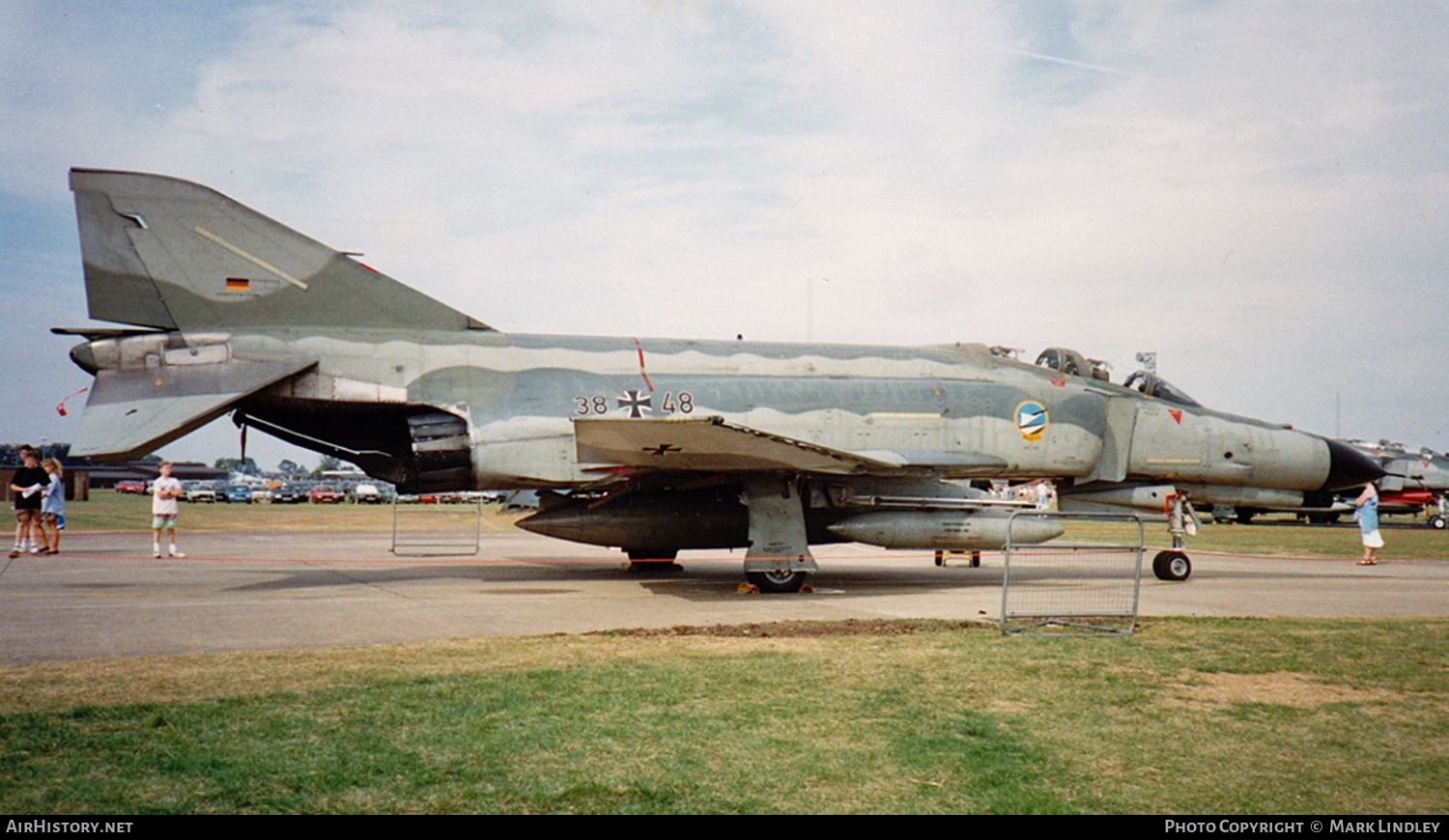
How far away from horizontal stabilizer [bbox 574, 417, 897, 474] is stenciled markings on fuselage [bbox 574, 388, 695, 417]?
50.1 inches

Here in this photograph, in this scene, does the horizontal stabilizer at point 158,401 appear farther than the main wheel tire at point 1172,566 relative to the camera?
No

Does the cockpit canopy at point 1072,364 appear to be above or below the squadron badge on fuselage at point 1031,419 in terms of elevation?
above

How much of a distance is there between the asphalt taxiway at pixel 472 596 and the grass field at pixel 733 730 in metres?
1.58

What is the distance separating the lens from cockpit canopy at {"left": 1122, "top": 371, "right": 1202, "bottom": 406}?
15195 mm

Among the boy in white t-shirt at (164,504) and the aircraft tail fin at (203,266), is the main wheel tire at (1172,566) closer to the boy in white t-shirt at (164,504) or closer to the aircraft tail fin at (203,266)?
the aircraft tail fin at (203,266)

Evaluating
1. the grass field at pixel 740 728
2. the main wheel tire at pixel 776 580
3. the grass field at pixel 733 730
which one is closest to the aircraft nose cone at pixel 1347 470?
the grass field at pixel 740 728

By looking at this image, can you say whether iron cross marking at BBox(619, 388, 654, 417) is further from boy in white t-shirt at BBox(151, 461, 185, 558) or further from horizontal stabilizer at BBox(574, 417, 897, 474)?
boy in white t-shirt at BBox(151, 461, 185, 558)

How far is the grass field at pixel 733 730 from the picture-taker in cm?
405

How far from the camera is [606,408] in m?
13.1

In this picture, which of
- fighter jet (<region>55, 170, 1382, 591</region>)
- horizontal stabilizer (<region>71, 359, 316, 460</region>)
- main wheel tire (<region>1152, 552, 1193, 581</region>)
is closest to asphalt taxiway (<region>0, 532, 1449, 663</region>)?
main wheel tire (<region>1152, 552, 1193, 581</region>)

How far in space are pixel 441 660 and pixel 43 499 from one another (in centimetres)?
1356

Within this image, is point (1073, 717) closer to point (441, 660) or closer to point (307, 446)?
point (441, 660)

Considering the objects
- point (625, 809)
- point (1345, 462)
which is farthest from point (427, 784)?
point (1345, 462)

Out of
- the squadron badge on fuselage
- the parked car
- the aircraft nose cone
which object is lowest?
the parked car
